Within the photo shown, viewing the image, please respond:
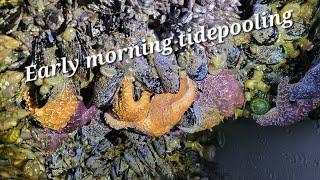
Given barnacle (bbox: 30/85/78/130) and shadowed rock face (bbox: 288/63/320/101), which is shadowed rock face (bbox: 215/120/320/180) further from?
barnacle (bbox: 30/85/78/130)

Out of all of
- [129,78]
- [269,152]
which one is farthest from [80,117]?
[269,152]

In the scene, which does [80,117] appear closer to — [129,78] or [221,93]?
[129,78]

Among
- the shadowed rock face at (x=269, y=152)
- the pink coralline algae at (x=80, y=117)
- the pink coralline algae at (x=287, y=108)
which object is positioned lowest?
the shadowed rock face at (x=269, y=152)

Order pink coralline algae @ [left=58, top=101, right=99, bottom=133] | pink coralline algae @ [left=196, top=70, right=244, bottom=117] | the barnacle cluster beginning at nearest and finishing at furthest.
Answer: the barnacle cluster → pink coralline algae @ [left=58, top=101, right=99, bottom=133] → pink coralline algae @ [left=196, top=70, right=244, bottom=117]

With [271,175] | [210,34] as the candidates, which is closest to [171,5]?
[210,34]

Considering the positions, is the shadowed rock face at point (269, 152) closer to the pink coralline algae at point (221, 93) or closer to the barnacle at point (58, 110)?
the pink coralline algae at point (221, 93)

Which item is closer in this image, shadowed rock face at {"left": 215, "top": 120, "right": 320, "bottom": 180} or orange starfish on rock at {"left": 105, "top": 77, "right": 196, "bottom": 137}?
orange starfish on rock at {"left": 105, "top": 77, "right": 196, "bottom": 137}

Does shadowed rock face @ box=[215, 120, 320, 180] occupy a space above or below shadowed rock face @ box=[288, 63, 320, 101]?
below

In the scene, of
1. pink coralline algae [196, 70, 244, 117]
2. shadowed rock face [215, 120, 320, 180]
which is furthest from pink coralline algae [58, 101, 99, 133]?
shadowed rock face [215, 120, 320, 180]

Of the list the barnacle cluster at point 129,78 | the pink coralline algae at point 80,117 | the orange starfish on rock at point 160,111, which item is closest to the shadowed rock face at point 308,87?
the barnacle cluster at point 129,78

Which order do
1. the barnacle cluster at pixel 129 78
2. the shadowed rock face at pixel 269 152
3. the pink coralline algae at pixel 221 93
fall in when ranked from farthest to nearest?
1. the shadowed rock face at pixel 269 152
2. the pink coralline algae at pixel 221 93
3. the barnacle cluster at pixel 129 78
